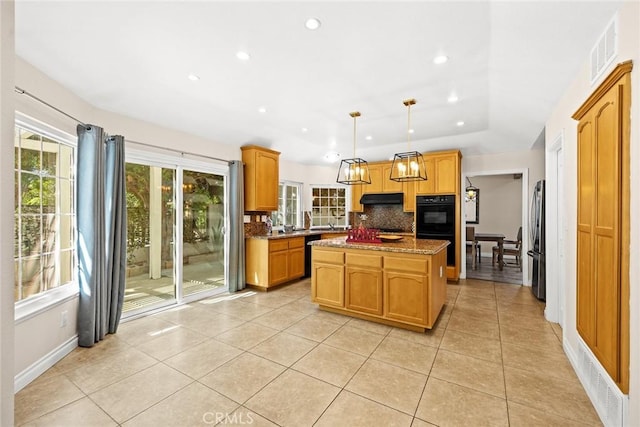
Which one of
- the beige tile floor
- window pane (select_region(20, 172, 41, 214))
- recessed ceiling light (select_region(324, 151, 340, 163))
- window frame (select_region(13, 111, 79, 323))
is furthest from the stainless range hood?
window pane (select_region(20, 172, 41, 214))

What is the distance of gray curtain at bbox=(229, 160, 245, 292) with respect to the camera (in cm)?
460

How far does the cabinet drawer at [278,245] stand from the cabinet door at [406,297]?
218 cm

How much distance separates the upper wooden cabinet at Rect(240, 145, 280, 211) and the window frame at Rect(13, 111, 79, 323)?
7.70 ft

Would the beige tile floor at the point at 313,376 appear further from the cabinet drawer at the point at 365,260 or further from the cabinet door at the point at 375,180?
the cabinet door at the point at 375,180

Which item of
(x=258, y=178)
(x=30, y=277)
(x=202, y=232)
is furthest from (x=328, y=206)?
(x=30, y=277)

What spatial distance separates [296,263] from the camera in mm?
5254

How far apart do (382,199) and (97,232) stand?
4.71m

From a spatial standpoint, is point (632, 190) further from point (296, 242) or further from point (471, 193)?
point (471, 193)

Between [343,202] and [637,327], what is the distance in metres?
5.52

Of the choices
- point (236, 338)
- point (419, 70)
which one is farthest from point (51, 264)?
point (419, 70)

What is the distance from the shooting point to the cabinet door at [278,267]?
15.3 ft

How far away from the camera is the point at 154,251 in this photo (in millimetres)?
4016

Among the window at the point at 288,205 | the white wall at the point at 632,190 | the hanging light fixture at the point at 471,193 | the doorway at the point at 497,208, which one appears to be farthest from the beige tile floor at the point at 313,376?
the hanging light fixture at the point at 471,193

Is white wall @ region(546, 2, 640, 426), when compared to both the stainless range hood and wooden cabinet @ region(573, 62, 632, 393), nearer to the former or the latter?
wooden cabinet @ region(573, 62, 632, 393)
